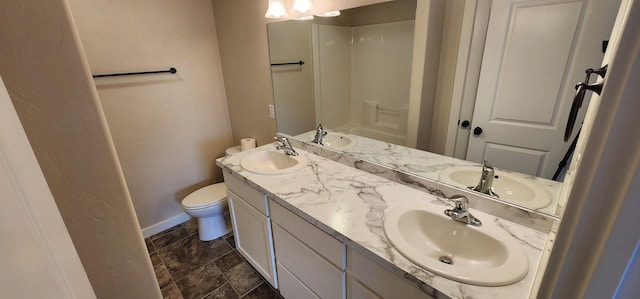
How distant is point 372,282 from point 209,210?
155 cm

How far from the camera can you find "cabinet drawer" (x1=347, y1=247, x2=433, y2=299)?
0.83 meters

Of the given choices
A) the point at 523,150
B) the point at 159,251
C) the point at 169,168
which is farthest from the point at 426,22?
the point at 159,251

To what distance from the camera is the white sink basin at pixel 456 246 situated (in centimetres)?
77

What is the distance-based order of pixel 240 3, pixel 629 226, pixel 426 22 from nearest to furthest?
pixel 629 226, pixel 426 22, pixel 240 3

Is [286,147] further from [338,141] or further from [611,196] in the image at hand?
[611,196]

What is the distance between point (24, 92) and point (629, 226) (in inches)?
35.4

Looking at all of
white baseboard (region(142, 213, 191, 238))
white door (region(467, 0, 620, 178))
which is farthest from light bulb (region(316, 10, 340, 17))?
white baseboard (region(142, 213, 191, 238))

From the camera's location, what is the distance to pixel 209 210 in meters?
2.06

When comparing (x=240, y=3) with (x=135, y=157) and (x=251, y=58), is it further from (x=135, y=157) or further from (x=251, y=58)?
(x=135, y=157)

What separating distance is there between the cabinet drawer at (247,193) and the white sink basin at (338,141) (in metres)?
0.60

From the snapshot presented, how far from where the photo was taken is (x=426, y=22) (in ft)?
3.92

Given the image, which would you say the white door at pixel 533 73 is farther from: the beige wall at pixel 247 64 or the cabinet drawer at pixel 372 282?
the beige wall at pixel 247 64

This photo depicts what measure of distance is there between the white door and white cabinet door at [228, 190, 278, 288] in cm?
118

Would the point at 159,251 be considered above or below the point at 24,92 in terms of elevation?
below
